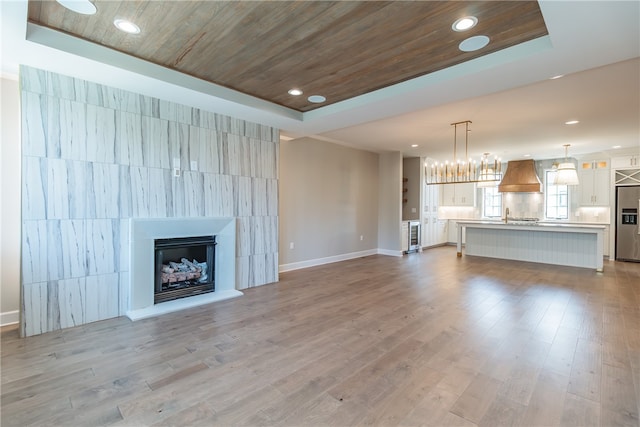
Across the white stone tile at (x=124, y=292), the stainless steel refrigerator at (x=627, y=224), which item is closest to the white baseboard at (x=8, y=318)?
the white stone tile at (x=124, y=292)

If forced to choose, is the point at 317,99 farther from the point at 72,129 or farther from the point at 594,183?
the point at 594,183

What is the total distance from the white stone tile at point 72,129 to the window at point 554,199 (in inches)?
414

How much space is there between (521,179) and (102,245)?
909 cm

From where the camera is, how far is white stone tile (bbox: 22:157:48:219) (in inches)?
114

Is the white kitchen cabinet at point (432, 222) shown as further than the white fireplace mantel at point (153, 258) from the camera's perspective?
Yes

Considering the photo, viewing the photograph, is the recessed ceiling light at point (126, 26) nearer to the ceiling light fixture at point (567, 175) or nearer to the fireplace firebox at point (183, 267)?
the fireplace firebox at point (183, 267)

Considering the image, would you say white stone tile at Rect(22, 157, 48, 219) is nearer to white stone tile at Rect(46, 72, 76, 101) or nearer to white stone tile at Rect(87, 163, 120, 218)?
white stone tile at Rect(87, 163, 120, 218)

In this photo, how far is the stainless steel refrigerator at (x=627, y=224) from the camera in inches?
278

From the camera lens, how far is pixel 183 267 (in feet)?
13.5

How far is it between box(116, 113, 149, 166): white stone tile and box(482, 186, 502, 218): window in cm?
975

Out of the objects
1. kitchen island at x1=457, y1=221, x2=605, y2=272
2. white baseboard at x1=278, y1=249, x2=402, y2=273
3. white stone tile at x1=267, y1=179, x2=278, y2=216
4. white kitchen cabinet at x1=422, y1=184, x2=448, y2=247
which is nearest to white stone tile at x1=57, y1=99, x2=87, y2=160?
white stone tile at x1=267, y1=179, x2=278, y2=216

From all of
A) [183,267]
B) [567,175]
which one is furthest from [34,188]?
[567,175]

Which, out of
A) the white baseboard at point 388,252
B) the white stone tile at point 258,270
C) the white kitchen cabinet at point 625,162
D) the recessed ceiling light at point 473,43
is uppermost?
the recessed ceiling light at point 473,43

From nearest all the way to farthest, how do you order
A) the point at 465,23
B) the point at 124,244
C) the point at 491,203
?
1. the point at 465,23
2. the point at 124,244
3. the point at 491,203
